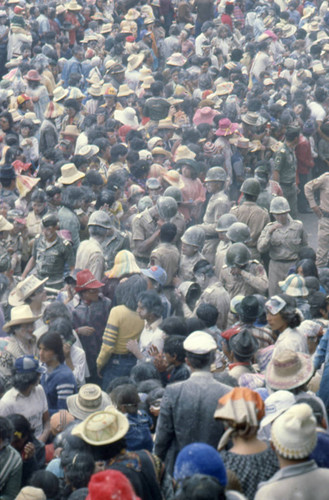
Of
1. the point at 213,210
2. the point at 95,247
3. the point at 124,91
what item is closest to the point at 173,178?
the point at 213,210

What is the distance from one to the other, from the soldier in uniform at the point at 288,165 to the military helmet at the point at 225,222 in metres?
2.84

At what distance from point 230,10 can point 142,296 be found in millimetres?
14100

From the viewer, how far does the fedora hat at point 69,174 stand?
984 centimetres

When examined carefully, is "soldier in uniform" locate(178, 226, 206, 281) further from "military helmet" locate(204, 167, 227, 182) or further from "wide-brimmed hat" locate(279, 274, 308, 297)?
"military helmet" locate(204, 167, 227, 182)

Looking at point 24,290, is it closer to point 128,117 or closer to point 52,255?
point 52,255

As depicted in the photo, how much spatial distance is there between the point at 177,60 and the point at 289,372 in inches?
490

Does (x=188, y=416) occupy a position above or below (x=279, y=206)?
above

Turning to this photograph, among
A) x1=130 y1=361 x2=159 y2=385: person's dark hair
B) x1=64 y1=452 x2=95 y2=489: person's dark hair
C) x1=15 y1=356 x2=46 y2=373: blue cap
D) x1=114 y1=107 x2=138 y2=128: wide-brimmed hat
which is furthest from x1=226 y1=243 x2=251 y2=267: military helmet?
x1=114 y1=107 x2=138 y2=128: wide-brimmed hat

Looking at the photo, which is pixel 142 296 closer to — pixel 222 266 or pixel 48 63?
pixel 222 266

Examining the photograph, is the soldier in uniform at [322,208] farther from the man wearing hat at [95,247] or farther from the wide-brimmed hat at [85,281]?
the wide-brimmed hat at [85,281]

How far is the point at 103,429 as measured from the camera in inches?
170

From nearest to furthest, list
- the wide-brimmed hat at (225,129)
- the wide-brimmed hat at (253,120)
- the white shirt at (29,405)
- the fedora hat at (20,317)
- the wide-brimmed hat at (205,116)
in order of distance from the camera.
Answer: the white shirt at (29,405) < the fedora hat at (20,317) < the wide-brimmed hat at (225,129) < the wide-brimmed hat at (253,120) < the wide-brimmed hat at (205,116)

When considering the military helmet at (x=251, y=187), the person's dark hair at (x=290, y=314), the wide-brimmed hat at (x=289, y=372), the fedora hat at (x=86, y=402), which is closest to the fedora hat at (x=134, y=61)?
the military helmet at (x=251, y=187)

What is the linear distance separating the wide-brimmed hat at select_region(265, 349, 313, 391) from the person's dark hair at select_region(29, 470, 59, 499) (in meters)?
1.39
